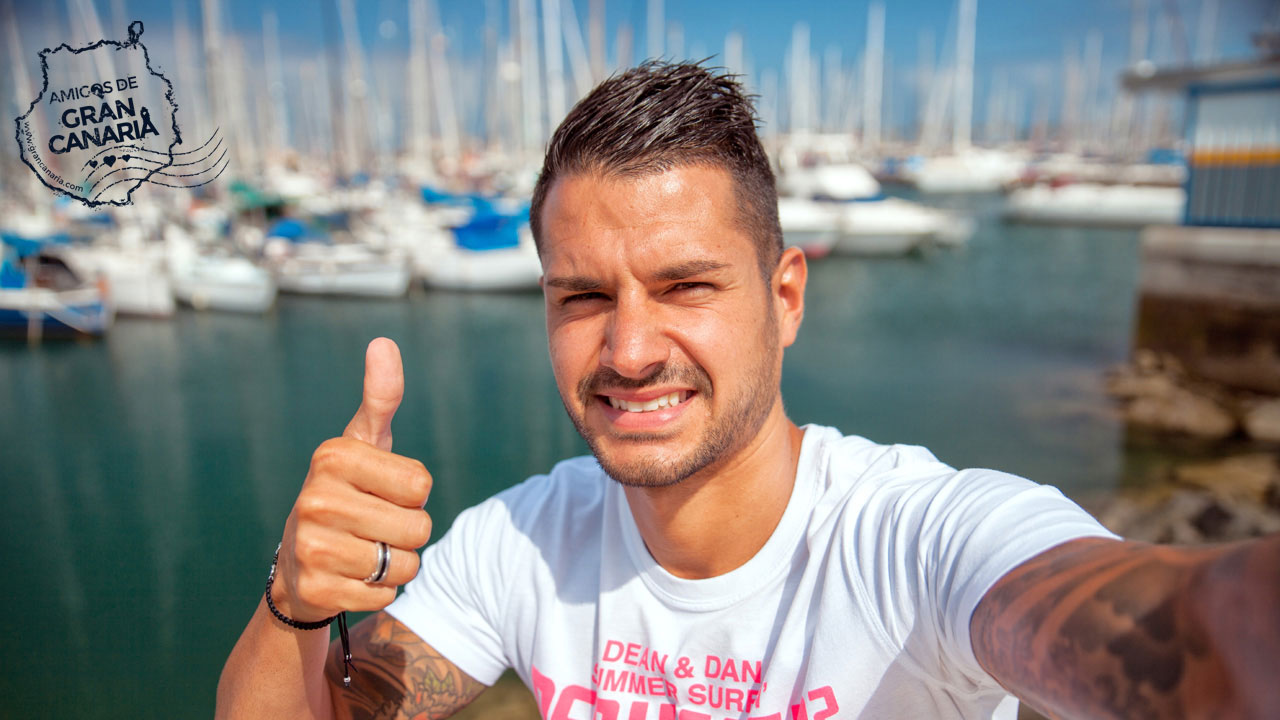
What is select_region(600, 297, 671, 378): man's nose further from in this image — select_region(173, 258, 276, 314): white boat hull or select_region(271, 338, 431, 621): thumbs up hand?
select_region(173, 258, 276, 314): white boat hull

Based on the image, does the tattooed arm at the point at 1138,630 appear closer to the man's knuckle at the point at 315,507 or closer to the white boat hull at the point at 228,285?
the man's knuckle at the point at 315,507

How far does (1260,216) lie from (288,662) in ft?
47.2

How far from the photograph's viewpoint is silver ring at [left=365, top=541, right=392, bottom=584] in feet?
4.61

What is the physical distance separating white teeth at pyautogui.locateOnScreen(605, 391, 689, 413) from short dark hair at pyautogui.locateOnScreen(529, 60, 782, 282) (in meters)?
0.37

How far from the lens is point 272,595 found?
5.07 ft

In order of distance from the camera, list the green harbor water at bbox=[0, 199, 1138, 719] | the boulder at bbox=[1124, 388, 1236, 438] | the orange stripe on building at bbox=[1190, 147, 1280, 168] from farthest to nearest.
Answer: the orange stripe on building at bbox=[1190, 147, 1280, 168] < the boulder at bbox=[1124, 388, 1236, 438] < the green harbor water at bbox=[0, 199, 1138, 719]

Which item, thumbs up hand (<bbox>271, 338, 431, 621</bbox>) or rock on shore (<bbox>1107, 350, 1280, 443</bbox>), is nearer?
thumbs up hand (<bbox>271, 338, 431, 621</bbox>)

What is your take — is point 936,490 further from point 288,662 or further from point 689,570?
point 288,662

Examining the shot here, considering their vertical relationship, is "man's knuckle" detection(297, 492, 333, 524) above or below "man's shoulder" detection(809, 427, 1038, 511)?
above

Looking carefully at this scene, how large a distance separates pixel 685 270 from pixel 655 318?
12 centimetres

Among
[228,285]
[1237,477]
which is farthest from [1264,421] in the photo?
[228,285]

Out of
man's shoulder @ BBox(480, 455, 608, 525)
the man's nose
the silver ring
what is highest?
the man's nose

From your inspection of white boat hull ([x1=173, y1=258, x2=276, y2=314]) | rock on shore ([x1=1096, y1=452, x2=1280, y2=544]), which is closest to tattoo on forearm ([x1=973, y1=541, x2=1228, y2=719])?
rock on shore ([x1=1096, y1=452, x2=1280, y2=544])

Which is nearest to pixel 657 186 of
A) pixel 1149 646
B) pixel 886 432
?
pixel 1149 646
